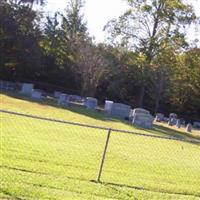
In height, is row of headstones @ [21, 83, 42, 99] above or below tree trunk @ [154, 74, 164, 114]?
below

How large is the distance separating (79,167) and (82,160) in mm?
1500

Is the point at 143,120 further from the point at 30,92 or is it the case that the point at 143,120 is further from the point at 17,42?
the point at 17,42

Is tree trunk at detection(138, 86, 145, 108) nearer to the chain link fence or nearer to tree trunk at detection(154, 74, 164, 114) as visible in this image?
tree trunk at detection(154, 74, 164, 114)

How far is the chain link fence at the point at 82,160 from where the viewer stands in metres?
11.5

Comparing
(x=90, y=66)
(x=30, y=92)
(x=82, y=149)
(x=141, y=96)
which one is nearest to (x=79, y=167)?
(x=82, y=149)

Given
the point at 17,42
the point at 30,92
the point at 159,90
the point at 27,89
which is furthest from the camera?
the point at 159,90

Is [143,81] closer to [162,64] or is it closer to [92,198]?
[162,64]

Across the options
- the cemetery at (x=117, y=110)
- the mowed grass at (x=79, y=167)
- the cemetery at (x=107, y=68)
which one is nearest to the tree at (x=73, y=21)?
the cemetery at (x=107, y=68)

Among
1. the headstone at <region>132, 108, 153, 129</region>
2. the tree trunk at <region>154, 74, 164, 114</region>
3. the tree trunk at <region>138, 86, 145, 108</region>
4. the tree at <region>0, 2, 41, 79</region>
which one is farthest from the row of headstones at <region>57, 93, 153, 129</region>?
the tree at <region>0, 2, 41, 79</region>

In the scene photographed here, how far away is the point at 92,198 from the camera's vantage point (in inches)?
369

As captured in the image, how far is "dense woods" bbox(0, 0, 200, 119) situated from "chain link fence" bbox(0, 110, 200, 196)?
1232 inches

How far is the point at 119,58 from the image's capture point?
56.2m

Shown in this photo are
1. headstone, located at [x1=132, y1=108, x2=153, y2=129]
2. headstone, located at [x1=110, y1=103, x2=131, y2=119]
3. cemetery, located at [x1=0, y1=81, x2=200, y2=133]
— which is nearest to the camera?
headstone, located at [x1=132, y1=108, x2=153, y2=129]

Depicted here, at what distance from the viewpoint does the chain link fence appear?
1149cm
